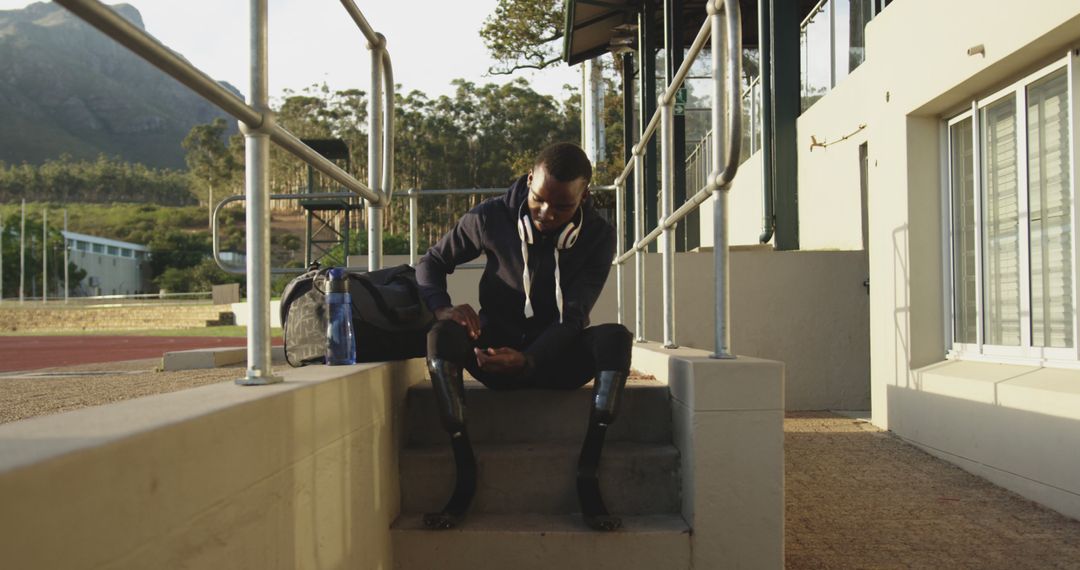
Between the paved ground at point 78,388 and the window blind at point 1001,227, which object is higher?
the window blind at point 1001,227

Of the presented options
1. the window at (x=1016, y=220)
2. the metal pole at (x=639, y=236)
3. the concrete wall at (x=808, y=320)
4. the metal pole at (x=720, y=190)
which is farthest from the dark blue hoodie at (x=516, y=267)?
the concrete wall at (x=808, y=320)

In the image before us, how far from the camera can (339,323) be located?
290cm

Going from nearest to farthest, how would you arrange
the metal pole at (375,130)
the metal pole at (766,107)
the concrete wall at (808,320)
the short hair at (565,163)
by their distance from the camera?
1. the short hair at (565,163)
2. the metal pole at (375,130)
3. the concrete wall at (808,320)
4. the metal pole at (766,107)

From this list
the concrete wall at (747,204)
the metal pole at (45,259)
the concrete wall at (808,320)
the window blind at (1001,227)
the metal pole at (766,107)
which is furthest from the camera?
the metal pole at (45,259)

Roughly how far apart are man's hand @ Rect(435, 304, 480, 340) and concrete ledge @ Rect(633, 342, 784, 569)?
759 mm

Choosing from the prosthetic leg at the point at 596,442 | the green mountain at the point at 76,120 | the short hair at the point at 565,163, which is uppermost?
the green mountain at the point at 76,120

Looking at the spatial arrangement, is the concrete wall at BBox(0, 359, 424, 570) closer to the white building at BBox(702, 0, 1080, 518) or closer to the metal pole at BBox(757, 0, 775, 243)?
the white building at BBox(702, 0, 1080, 518)

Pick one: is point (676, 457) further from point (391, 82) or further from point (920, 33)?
point (920, 33)

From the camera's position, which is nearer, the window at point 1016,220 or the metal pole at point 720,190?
the metal pole at point 720,190

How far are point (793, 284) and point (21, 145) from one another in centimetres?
17033

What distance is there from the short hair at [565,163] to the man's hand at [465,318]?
0.55m

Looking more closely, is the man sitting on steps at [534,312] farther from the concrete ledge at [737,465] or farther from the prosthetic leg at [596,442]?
the concrete ledge at [737,465]

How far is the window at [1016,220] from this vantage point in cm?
455

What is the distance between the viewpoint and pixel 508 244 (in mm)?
3414
